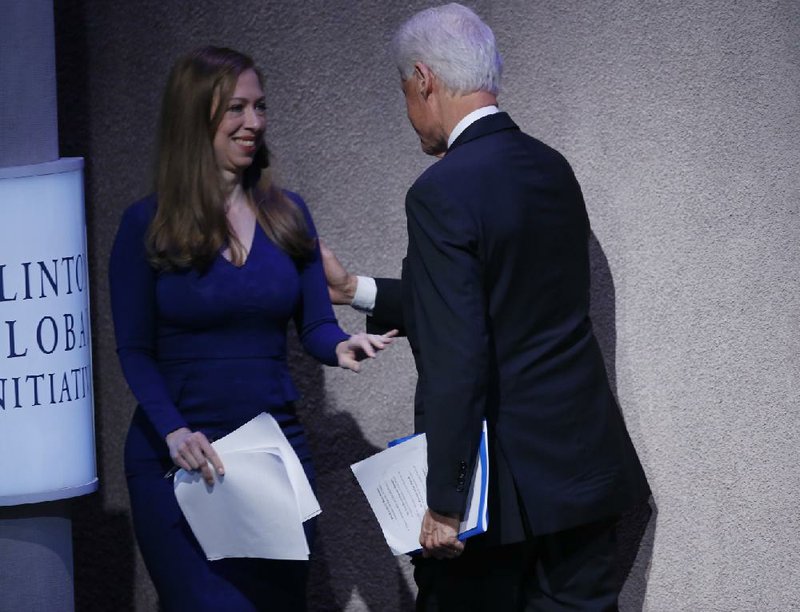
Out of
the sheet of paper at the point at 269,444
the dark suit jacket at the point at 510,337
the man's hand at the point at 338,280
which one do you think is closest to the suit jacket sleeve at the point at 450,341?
the dark suit jacket at the point at 510,337

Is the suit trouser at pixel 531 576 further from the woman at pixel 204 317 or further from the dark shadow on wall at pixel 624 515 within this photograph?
the dark shadow on wall at pixel 624 515

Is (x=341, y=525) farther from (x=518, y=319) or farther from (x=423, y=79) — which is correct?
(x=423, y=79)

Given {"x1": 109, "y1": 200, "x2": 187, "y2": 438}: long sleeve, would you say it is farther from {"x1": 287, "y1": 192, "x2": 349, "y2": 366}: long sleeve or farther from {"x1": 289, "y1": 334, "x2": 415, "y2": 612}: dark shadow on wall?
{"x1": 289, "y1": 334, "x2": 415, "y2": 612}: dark shadow on wall

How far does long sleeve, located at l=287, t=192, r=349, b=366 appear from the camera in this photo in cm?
280

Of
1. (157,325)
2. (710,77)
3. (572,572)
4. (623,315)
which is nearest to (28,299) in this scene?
(157,325)

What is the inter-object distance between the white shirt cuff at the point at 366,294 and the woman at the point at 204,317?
0.26 m

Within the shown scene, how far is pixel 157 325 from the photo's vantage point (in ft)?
8.88

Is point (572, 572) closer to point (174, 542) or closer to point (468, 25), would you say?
point (174, 542)

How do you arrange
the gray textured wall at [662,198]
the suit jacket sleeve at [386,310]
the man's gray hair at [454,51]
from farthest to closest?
the gray textured wall at [662,198] → the suit jacket sleeve at [386,310] → the man's gray hair at [454,51]

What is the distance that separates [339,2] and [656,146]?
0.95 metres

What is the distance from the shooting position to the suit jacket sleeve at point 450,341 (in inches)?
89.6

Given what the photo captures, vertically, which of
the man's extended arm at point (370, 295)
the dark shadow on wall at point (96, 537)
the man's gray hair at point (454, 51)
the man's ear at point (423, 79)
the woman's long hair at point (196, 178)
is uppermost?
the man's gray hair at point (454, 51)

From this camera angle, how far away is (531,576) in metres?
2.51

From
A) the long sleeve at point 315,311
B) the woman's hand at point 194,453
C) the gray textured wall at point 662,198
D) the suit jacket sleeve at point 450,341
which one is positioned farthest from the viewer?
the gray textured wall at point 662,198
